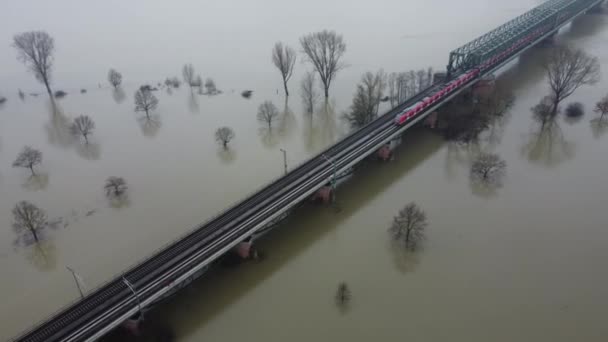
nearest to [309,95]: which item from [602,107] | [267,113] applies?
[267,113]

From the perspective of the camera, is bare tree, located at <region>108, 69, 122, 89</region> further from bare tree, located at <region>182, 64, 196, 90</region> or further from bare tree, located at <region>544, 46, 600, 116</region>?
bare tree, located at <region>544, 46, 600, 116</region>

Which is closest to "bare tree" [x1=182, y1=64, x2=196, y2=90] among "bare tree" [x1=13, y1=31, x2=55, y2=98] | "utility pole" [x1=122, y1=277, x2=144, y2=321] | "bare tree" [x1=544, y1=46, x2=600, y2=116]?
"bare tree" [x1=13, y1=31, x2=55, y2=98]

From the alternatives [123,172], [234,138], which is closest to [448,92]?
[234,138]

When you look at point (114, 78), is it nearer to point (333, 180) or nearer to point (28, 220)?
point (28, 220)

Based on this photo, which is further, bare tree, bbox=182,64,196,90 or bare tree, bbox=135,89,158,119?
bare tree, bbox=182,64,196,90

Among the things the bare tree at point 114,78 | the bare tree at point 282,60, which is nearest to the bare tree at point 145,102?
the bare tree at point 114,78

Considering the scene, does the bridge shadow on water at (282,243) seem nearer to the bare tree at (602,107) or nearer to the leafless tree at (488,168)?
the leafless tree at (488,168)

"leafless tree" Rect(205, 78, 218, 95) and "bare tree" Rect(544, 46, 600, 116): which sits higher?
"bare tree" Rect(544, 46, 600, 116)
